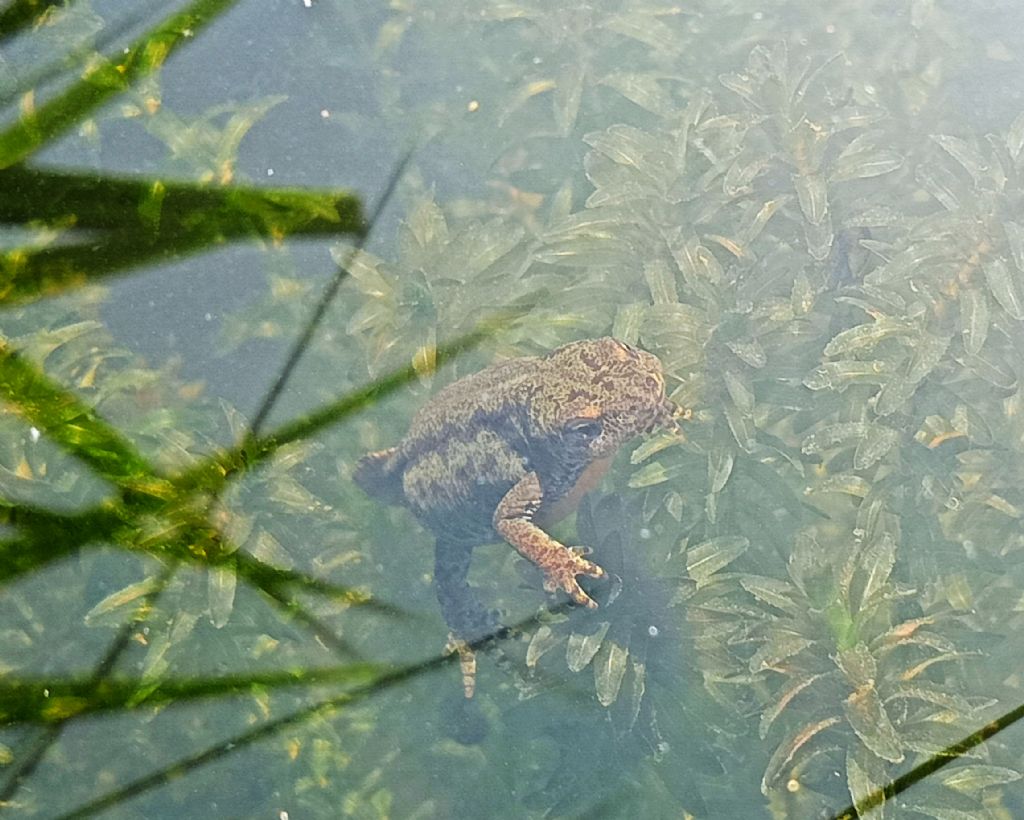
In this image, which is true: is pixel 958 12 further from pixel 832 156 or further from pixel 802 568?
pixel 802 568

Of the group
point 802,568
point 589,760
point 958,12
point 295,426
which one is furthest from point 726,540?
point 958,12

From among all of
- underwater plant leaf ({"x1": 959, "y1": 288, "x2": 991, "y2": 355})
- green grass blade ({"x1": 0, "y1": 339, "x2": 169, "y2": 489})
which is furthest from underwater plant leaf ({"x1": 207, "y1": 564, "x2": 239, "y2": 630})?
underwater plant leaf ({"x1": 959, "y1": 288, "x2": 991, "y2": 355})

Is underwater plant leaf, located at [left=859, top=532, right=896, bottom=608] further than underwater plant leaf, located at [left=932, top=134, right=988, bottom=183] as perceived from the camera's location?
No

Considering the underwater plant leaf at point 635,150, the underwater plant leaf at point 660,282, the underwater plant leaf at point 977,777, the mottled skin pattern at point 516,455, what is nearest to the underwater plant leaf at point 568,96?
the underwater plant leaf at point 635,150

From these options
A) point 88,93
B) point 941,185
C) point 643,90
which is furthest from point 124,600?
point 941,185

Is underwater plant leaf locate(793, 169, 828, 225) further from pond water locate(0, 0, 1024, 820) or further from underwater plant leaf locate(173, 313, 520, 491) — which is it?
underwater plant leaf locate(173, 313, 520, 491)

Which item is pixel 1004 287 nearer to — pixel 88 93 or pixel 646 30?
pixel 646 30
